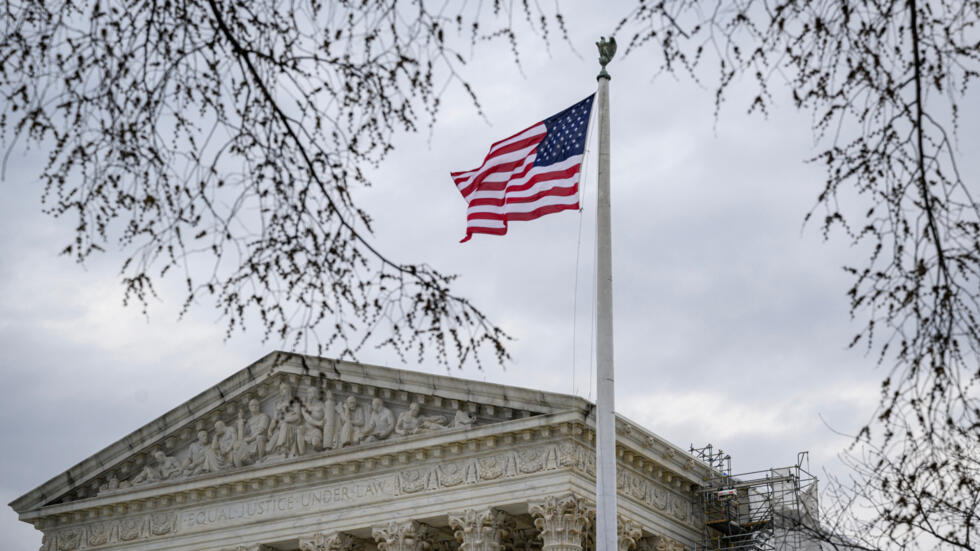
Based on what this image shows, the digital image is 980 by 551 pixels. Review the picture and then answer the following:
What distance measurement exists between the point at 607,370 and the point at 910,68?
16.2 m

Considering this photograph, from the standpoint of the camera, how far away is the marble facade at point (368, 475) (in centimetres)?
3209

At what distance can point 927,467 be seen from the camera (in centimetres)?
798

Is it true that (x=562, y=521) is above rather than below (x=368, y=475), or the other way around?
below

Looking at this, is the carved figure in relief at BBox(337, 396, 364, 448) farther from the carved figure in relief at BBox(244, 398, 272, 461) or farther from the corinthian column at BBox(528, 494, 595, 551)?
the corinthian column at BBox(528, 494, 595, 551)

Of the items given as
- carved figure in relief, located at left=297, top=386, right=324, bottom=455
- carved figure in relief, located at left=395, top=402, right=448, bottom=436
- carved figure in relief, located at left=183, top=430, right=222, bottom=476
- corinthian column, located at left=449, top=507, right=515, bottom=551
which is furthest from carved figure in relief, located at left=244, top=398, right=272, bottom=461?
corinthian column, located at left=449, top=507, right=515, bottom=551

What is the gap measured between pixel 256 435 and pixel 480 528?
27.3 ft

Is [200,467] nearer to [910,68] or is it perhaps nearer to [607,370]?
[607,370]

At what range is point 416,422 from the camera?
112ft

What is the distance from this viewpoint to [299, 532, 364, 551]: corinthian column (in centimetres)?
3441

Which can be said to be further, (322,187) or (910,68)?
(322,187)

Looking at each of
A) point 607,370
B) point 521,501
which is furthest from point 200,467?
point 607,370

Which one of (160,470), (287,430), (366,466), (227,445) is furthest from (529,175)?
(160,470)

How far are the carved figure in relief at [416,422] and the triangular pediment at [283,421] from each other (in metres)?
0.03

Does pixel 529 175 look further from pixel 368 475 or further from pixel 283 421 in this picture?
pixel 283 421
